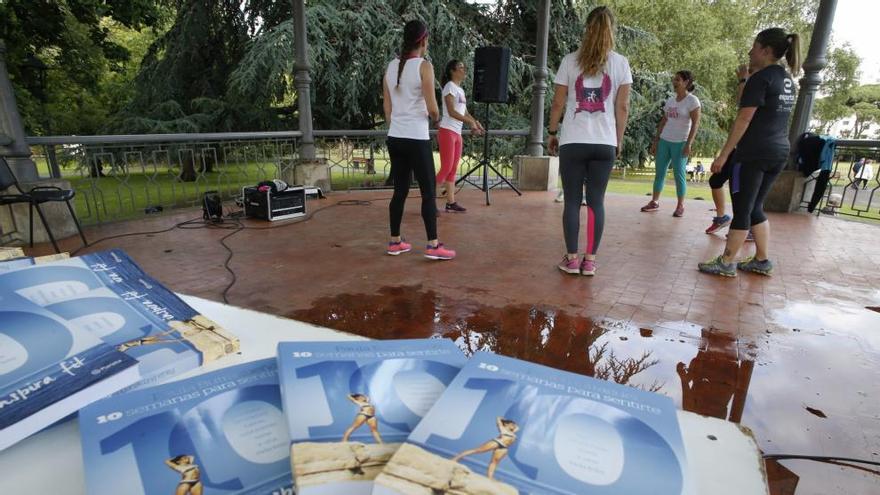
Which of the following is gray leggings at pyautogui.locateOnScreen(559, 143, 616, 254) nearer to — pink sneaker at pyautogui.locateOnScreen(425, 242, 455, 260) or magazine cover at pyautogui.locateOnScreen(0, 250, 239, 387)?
pink sneaker at pyautogui.locateOnScreen(425, 242, 455, 260)

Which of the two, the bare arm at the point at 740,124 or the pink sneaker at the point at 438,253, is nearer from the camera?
the bare arm at the point at 740,124

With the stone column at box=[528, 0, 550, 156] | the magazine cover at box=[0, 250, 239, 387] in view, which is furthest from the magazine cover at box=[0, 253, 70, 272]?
the stone column at box=[528, 0, 550, 156]

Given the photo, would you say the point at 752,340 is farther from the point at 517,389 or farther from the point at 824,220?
the point at 824,220

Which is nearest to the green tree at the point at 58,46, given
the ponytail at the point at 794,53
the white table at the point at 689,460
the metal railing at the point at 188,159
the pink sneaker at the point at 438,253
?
the metal railing at the point at 188,159

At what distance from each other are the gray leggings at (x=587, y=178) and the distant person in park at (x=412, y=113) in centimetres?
101

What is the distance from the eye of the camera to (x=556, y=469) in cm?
53

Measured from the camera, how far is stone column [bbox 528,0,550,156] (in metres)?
7.00

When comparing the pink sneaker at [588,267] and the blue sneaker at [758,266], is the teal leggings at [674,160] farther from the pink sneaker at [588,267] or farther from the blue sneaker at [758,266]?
the pink sneaker at [588,267]

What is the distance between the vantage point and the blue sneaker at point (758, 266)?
356 cm

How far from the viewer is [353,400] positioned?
2.15ft

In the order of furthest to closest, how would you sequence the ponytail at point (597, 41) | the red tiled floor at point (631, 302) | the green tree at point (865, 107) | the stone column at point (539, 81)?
1. the green tree at point (865, 107)
2. the stone column at point (539, 81)
3. the ponytail at point (597, 41)
4. the red tiled floor at point (631, 302)

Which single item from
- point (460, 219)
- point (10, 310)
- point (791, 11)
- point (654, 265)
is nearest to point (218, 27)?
point (460, 219)

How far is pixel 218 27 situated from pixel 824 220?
1157cm

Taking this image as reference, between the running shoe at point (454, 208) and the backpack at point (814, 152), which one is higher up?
the backpack at point (814, 152)
